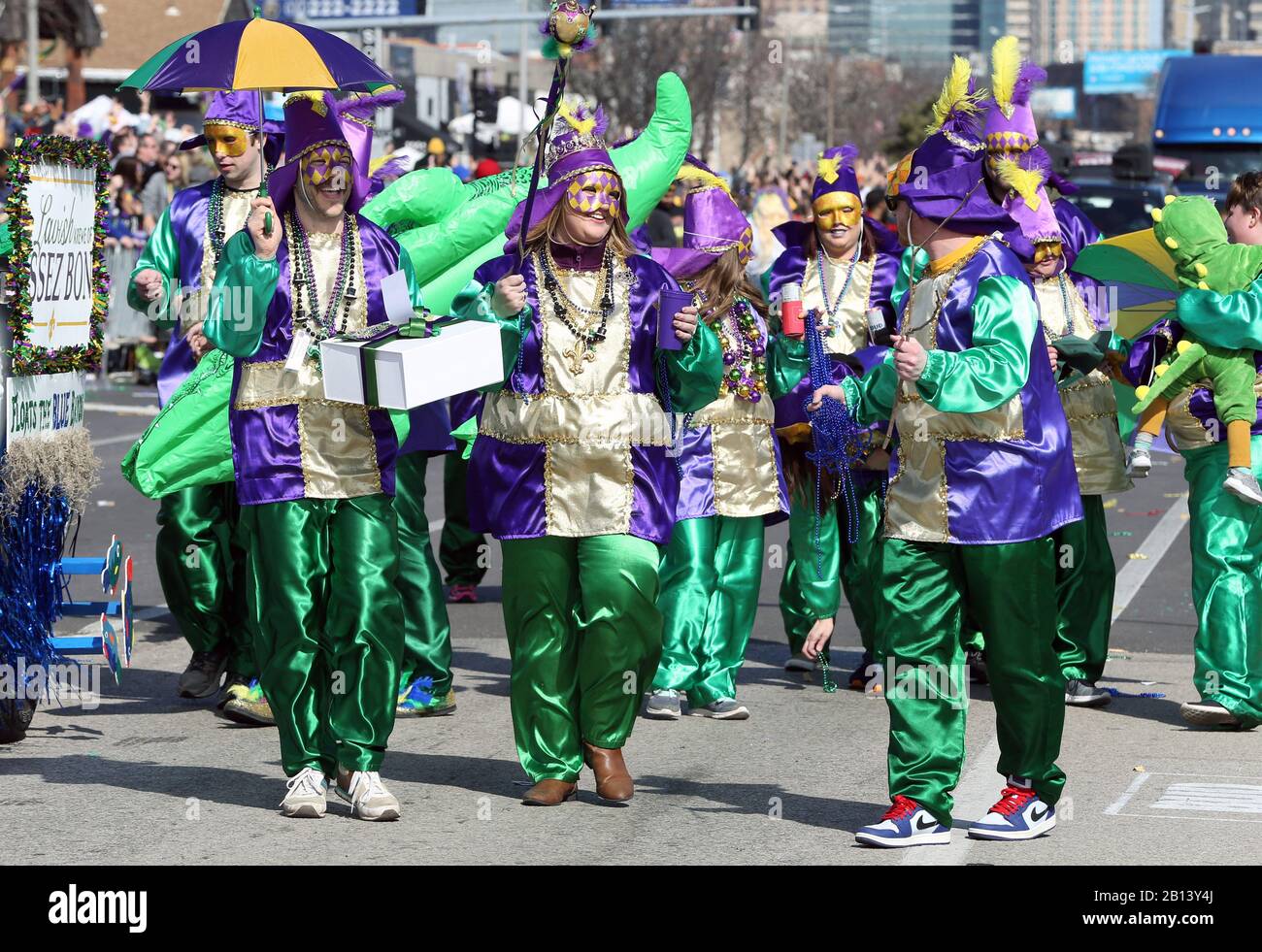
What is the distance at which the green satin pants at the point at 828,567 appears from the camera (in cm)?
853

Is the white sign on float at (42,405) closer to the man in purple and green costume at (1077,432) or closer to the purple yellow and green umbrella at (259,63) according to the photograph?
the purple yellow and green umbrella at (259,63)

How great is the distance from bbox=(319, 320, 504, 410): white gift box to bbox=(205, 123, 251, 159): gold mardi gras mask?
75.6 inches

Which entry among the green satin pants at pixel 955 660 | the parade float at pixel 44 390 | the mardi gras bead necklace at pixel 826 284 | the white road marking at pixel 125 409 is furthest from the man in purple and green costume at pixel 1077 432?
the white road marking at pixel 125 409

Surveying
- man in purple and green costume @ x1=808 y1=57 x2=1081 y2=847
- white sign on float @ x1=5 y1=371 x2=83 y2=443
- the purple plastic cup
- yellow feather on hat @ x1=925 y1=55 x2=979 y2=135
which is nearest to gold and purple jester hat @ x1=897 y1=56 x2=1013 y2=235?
man in purple and green costume @ x1=808 y1=57 x2=1081 y2=847

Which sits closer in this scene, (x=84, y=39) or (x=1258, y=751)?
(x=1258, y=751)

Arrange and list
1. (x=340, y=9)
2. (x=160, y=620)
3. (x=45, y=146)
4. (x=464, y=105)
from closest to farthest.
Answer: (x=45, y=146), (x=160, y=620), (x=340, y=9), (x=464, y=105)

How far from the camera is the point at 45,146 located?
711 centimetres

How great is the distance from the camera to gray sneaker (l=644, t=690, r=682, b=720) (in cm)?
790

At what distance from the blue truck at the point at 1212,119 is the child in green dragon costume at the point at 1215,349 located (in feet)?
65.2

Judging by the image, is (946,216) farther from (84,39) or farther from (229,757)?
(84,39)

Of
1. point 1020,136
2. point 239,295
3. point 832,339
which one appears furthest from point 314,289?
point 1020,136

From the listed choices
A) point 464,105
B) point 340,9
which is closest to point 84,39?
point 340,9

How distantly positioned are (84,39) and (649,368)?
37720 mm

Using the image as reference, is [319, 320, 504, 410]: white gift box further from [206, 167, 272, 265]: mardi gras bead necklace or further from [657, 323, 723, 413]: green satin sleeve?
[206, 167, 272, 265]: mardi gras bead necklace
